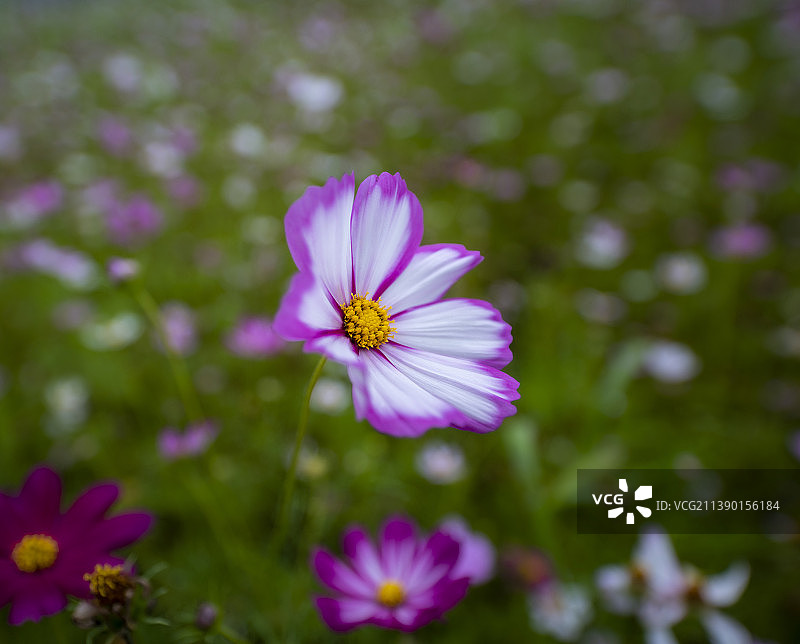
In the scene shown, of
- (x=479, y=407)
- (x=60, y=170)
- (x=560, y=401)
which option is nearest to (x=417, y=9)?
(x=60, y=170)

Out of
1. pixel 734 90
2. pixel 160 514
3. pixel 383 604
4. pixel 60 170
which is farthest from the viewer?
pixel 734 90

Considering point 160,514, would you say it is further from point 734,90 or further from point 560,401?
point 734,90

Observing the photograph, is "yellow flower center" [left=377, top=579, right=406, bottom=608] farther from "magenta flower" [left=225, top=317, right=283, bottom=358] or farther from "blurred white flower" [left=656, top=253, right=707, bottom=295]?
"blurred white flower" [left=656, top=253, right=707, bottom=295]

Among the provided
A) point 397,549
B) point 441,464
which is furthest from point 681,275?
point 397,549

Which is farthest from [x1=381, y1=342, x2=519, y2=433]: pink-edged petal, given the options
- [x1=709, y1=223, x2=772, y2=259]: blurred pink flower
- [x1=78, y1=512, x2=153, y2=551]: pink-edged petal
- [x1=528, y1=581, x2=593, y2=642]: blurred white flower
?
[x1=709, y1=223, x2=772, y2=259]: blurred pink flower

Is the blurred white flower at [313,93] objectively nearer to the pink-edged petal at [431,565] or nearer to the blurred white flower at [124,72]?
the blurred white flower at [124,72]

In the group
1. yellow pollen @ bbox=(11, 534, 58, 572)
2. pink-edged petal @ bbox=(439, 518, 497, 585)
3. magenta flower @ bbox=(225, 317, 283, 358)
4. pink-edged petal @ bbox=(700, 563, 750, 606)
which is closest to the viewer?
yellow pollen @ bbox=(11, 534, 58, 572)
